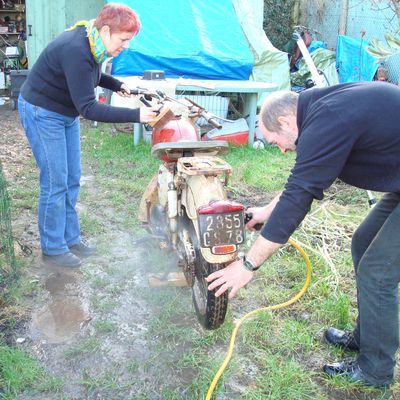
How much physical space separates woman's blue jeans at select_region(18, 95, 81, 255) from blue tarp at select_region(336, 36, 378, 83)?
6623 mm

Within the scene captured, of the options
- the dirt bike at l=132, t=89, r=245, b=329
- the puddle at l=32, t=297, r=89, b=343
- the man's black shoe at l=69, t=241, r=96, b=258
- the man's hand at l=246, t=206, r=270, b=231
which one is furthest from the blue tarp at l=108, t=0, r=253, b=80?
the man's hand at l=246, t=206, r=270, b=231

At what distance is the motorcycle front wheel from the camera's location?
2.50 m

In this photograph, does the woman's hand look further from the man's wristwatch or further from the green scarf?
the man's wristwatch

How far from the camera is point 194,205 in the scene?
2.64 meters

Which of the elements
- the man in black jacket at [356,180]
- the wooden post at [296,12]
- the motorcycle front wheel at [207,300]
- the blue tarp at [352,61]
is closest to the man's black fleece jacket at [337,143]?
the man in black jacket at [356,180]

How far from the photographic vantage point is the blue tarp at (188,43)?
7387 millimetres

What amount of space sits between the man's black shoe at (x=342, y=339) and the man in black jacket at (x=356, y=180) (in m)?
0.20

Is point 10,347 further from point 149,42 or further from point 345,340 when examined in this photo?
point 149,42

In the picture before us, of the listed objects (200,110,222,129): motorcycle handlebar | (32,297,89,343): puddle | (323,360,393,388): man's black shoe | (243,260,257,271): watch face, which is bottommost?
(32,297,89,343): puddle

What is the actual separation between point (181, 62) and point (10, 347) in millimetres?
5690

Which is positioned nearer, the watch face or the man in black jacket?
the man in black jacket

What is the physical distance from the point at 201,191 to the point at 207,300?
22.8 inches

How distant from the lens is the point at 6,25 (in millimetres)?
11898

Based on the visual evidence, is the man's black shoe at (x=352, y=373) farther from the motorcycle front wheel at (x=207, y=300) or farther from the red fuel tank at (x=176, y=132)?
the red fuel tank at (x=176, y=132)
